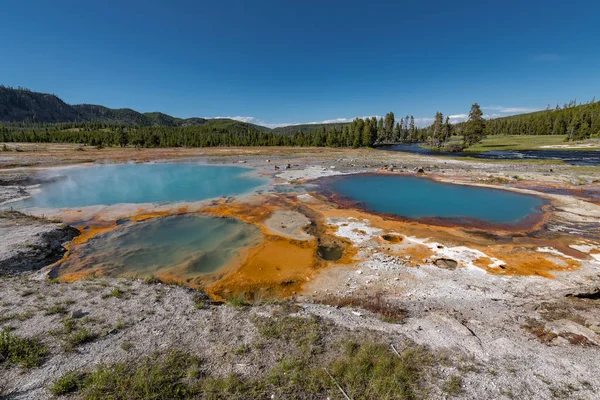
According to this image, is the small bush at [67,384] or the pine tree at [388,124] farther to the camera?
the pine tree at [388,124]

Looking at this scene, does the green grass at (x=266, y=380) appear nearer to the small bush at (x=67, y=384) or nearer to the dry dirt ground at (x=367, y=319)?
the small bush at (x=67, y=384)

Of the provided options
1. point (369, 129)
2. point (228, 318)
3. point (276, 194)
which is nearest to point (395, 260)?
point (228, 318)

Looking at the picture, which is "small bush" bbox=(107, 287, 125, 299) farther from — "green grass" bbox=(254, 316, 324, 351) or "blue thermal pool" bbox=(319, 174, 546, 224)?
"blue thermal pool" bbox=(319, 174, 546, 224)

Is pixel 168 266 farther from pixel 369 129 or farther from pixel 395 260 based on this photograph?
pixel 369 129

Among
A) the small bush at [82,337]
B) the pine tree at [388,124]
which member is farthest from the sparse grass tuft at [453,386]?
the pine tree at [388,124]

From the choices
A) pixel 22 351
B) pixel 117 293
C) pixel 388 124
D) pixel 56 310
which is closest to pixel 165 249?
pixel 117 293

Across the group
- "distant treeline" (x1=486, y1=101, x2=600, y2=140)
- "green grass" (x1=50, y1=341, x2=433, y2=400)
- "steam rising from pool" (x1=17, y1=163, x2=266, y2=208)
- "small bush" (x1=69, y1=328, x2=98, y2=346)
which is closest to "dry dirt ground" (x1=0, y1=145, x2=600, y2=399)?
"small bush" (x1=69, y1=328, x2=98, y2=346)

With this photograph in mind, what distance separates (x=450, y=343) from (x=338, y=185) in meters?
24.3

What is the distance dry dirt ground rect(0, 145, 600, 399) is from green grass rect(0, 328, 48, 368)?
99 millimetres

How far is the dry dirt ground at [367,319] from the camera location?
495cm

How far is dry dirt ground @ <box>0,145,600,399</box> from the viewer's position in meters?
4.95

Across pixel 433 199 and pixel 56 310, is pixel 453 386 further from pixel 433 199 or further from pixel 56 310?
pixel 433 199

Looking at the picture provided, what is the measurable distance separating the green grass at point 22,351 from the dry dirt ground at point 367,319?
3.9 inches

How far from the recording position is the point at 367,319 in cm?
709
